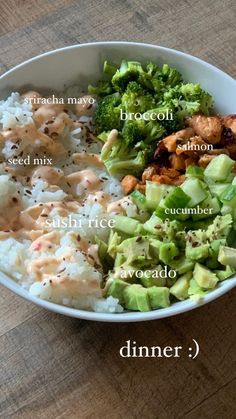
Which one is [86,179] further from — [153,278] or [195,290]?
[195,290]

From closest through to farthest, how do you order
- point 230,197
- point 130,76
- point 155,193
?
point 230,197 < point 155,193 < point 130,76

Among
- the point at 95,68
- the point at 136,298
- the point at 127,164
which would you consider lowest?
the point at 136,298

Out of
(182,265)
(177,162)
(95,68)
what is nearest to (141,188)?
(177,162)

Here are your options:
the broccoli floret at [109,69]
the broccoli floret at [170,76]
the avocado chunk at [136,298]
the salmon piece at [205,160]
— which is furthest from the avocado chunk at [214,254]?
the broccoli floret at [109,69]

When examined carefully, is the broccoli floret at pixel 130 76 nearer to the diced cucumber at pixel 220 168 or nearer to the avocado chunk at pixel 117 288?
the diced cucumber at pixel 220 168

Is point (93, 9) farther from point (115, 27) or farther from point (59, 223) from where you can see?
point (59, 223)
